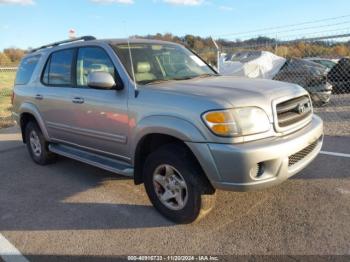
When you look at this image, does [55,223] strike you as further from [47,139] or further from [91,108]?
[47,139]

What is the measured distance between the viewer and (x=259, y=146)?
3.15 metres

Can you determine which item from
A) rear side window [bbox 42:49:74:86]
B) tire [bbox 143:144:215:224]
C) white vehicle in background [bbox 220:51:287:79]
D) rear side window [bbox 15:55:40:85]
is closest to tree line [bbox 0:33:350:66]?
white vehicle in background [bbox 220:51:287:79]

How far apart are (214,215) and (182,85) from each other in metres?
1.42

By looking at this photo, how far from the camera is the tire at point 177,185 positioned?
11.4 feet

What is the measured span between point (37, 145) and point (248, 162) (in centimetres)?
414

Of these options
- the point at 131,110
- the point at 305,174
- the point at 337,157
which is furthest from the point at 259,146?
the point at 337,157

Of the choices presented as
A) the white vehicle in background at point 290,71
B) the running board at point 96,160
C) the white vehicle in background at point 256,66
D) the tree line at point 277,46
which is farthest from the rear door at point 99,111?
the white vehicle in background at point 256,66

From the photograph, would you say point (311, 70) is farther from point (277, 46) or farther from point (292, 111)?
point (292, 111)

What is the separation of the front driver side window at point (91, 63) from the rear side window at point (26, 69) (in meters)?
1.48

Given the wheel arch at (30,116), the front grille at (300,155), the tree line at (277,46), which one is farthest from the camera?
the tree line at (277,46)

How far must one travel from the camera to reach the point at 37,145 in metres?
6.04

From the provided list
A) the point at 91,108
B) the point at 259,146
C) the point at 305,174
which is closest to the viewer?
the point at 259,146

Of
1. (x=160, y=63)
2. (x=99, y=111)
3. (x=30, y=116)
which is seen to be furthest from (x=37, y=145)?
(x=160, y=63)

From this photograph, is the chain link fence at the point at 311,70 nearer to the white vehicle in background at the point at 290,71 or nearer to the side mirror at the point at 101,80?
the white vehicle in background at the point at 290,71
